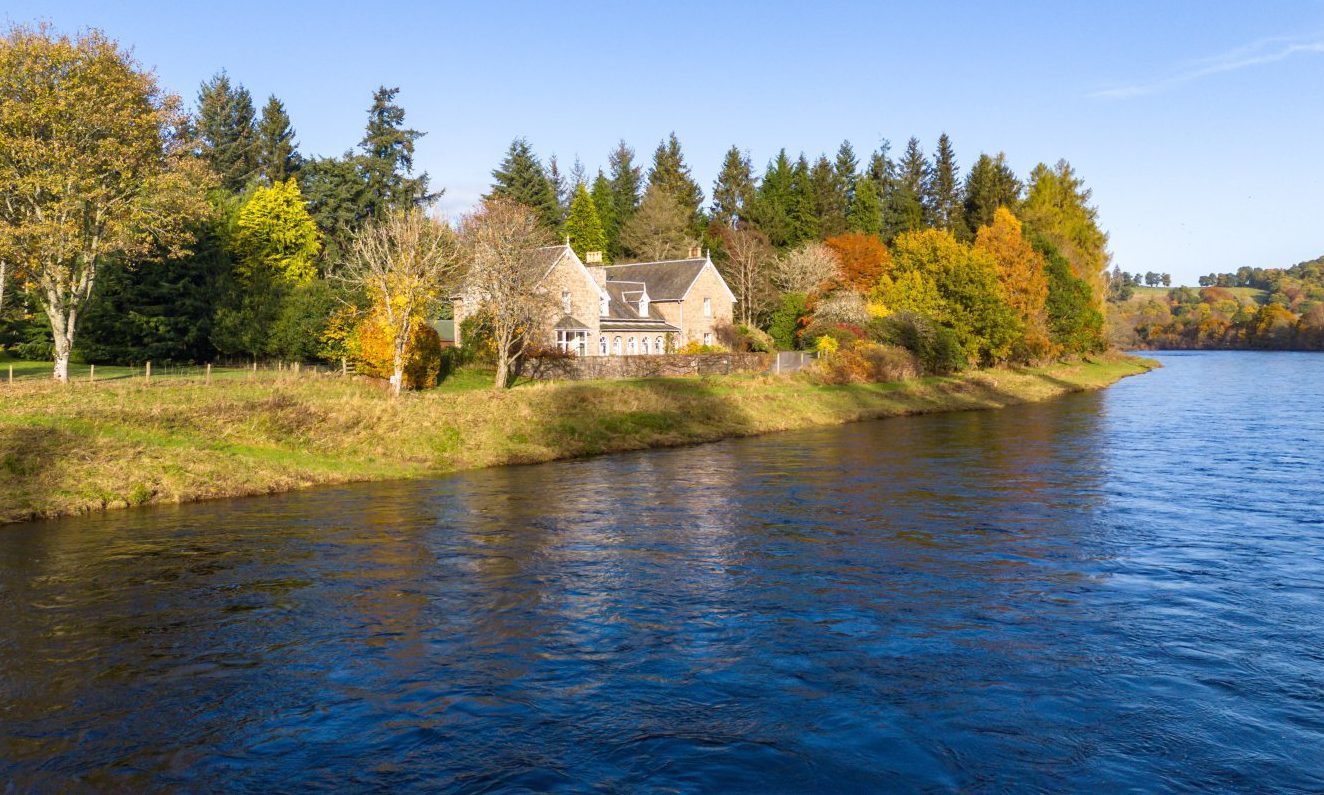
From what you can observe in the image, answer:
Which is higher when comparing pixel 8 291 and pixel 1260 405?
pixel 8 291

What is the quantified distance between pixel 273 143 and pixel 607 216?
118ft

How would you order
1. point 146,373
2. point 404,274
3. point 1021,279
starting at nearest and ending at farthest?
point 146,373, point 404,274, point 1021,279

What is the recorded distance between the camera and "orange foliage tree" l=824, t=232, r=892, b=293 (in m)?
83.8

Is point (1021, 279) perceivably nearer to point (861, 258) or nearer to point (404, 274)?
point (861, 258)

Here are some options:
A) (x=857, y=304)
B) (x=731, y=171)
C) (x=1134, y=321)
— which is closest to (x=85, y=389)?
(x=857, y=304)

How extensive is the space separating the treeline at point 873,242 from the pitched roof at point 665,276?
21.4 feet

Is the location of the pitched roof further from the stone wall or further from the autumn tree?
the autumn tree

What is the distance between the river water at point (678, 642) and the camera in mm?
9758

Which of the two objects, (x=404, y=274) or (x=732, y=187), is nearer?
(x=404, y=274)

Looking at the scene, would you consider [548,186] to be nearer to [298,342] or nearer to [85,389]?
[298,342]

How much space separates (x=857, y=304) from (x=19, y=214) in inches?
1896

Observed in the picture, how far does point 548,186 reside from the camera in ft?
335

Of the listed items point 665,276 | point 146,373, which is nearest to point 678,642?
point 146,373

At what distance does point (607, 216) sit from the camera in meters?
109
